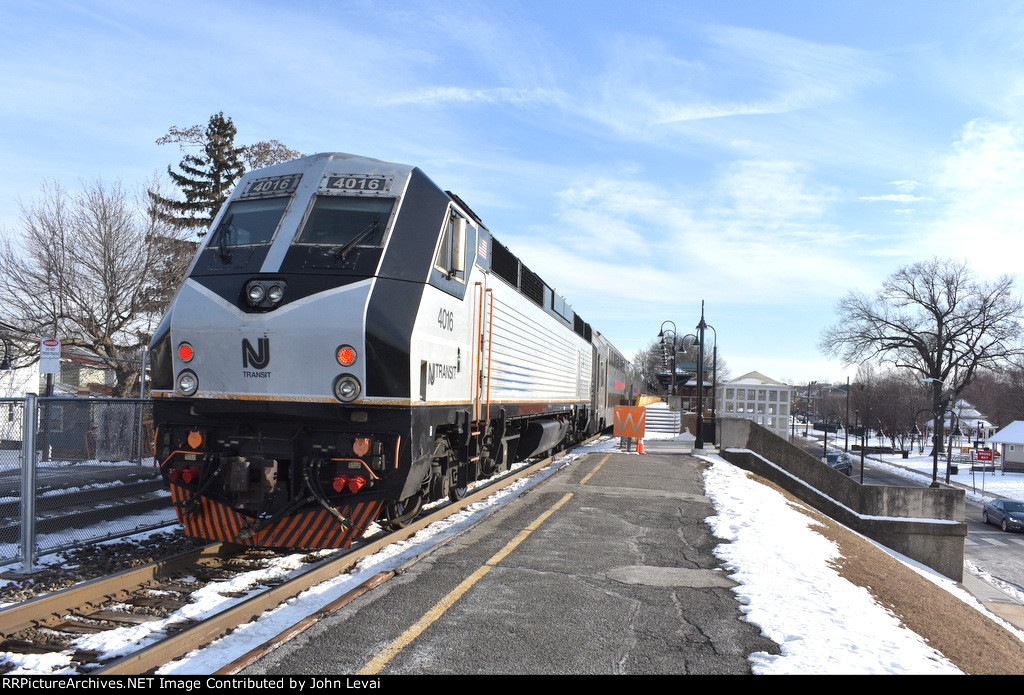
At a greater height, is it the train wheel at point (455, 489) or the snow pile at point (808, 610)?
the train wheel at point (455, 489)

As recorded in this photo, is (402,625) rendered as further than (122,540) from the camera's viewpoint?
No

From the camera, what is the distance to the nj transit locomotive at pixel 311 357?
6.11m

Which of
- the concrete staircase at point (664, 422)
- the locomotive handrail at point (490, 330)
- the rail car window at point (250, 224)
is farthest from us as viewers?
the concrete staircase at point (664, 422)

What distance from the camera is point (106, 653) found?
4449mm

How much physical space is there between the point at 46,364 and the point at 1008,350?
62289 mm

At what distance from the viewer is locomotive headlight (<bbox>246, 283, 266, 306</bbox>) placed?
631 cm

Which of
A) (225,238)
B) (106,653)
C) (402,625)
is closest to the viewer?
(106,653)

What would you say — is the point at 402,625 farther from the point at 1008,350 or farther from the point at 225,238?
the point at 1008,350

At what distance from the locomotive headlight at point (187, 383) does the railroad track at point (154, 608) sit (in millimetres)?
1495

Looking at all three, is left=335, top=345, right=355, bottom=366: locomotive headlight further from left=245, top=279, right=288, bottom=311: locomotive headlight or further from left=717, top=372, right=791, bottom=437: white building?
left=717, top=372, right=791, bottom=437: white building

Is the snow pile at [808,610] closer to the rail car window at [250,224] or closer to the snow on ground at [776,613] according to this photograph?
the snow on ground at [776,613]

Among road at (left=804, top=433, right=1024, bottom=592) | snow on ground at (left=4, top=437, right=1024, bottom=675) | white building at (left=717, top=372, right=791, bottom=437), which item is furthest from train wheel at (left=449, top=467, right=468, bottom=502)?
road at (left=804, top=433, right=1024, bottom=592)

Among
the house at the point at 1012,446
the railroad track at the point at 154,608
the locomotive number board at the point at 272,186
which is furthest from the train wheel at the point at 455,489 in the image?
the house at the point at 1012,446
